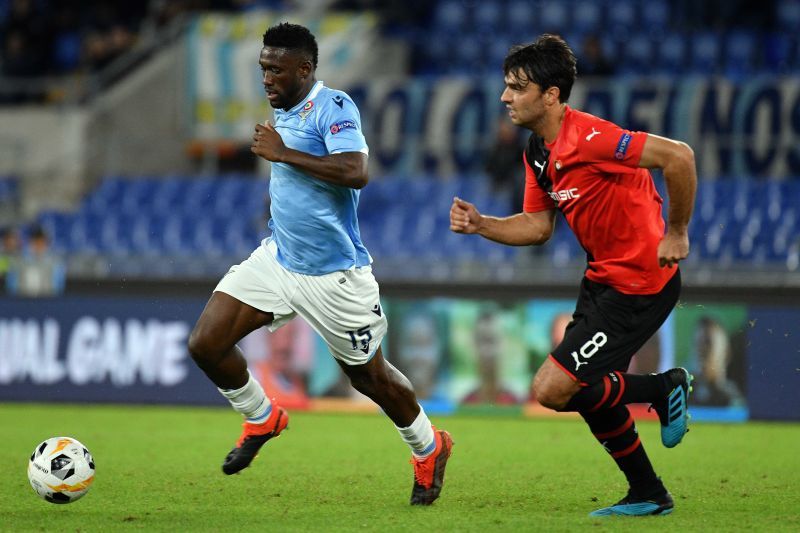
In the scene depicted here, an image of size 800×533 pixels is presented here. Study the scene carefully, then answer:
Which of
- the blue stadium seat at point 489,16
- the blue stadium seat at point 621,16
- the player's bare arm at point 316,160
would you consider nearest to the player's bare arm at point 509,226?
the player's bare arm at point 316,160

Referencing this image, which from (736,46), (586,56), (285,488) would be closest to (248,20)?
(586,56)

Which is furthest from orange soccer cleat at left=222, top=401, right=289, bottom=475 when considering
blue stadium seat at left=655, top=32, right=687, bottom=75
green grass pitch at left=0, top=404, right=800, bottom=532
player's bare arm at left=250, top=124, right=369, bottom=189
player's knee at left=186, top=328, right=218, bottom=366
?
blue stadium seat at left=655, top=32, right=687, bottom=75

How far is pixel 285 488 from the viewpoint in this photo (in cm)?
703

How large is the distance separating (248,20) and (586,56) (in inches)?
222

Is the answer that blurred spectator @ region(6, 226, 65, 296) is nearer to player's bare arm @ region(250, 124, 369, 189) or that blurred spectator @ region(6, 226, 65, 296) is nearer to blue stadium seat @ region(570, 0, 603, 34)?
player's bare arm @ region(250, 124, 369, 189)

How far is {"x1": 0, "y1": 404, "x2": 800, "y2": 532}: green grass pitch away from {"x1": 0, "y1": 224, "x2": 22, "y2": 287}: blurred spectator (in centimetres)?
254

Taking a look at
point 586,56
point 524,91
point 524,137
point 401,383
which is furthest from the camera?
point 586,56

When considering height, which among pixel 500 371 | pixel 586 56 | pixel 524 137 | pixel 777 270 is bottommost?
pixel 500 371

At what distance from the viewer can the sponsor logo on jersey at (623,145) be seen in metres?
5.72

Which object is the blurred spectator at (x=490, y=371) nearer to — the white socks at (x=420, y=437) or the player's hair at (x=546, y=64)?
the white socks at (x=420, y=437)

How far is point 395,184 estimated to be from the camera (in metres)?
16.7

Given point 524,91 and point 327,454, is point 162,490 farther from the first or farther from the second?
point 524,91

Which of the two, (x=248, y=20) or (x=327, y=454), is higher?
(x=248, y=20)

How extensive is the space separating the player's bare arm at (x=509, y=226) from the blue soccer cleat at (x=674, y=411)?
3.10ft
